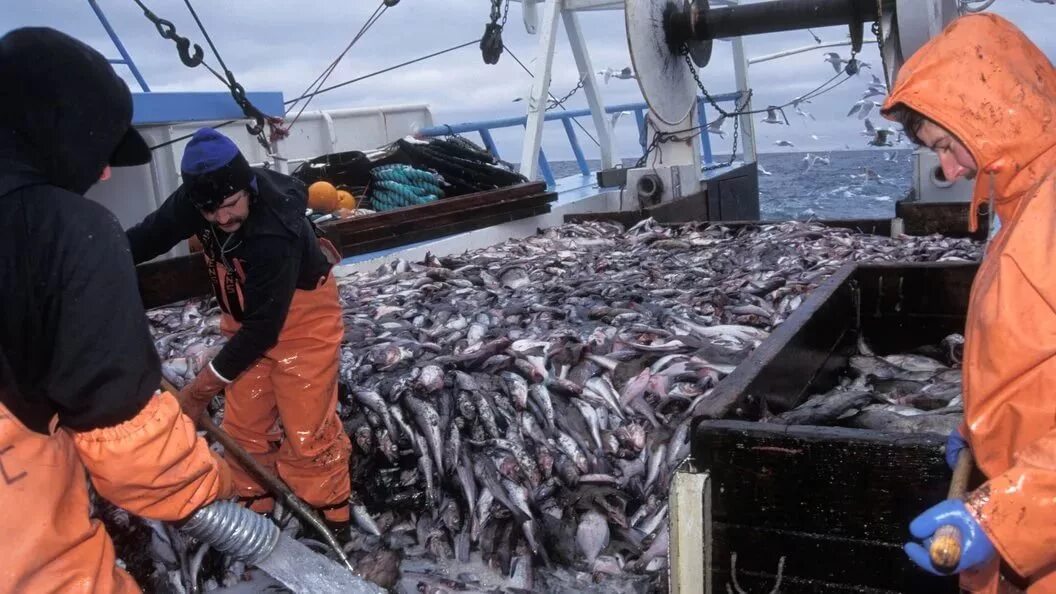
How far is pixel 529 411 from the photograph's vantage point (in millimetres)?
4621

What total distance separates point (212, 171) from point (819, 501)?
2739mm

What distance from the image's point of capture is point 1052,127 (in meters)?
1.81

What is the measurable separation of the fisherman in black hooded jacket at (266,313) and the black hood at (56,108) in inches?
61.2

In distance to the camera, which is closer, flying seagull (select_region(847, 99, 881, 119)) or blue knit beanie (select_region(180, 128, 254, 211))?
blue knit beanie (select_region(180, 128, 254, 211))

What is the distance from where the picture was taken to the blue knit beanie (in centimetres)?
344

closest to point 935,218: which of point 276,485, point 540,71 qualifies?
point 540,71

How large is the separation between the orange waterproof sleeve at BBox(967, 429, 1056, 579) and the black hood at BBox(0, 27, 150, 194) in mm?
2120

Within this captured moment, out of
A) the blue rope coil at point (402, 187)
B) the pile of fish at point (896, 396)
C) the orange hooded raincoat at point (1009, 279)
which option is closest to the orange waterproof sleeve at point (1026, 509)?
the orange hooded raincoat at point (1009, 279)

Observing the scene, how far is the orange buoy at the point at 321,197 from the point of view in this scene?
9.16m

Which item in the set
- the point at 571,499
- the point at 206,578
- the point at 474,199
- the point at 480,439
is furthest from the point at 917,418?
the point at 474,199

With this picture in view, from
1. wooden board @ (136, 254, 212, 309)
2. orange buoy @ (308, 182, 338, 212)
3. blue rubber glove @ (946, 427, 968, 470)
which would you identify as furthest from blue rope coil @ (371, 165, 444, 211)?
blue rubber glove @ (946, 427, 968, 470)

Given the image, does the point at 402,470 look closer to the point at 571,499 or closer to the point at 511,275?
the point at 571,499

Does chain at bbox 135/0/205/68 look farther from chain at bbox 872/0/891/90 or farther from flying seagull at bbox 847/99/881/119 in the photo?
flying seagull at bbox 847/99/881/119

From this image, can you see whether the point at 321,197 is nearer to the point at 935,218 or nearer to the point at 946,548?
the point at 935,218
